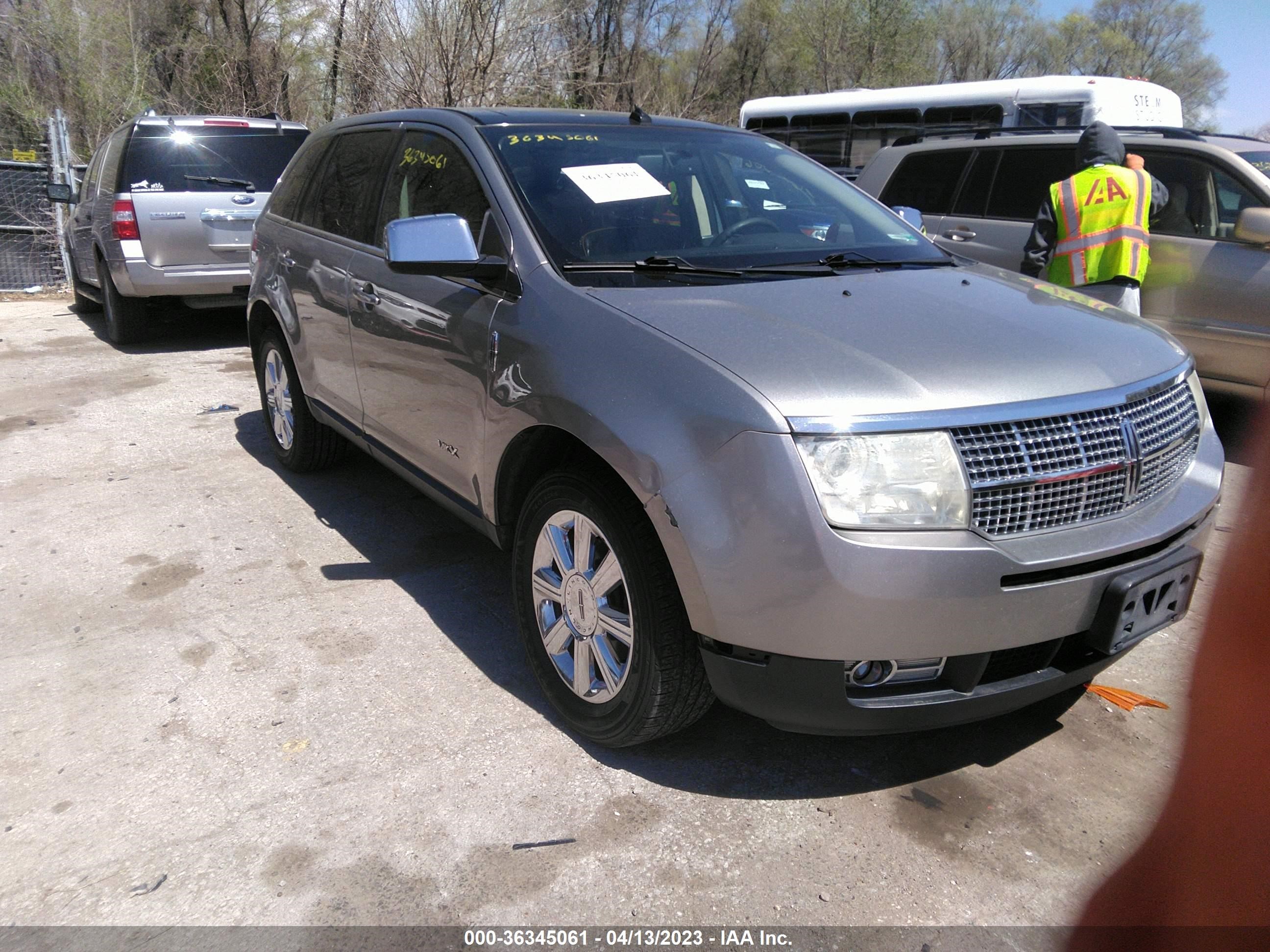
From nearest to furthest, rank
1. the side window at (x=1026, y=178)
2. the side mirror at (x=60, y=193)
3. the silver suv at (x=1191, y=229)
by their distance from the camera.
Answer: the silver suv at (x=1191, y=229)
the side window at (x=1026, y=178)
the side mirror at (x=60, y=193)

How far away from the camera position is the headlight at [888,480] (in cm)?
226

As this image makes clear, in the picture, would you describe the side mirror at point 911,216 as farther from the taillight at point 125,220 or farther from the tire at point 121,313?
the tire at point 121,313

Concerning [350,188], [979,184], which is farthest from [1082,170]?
[350,188]

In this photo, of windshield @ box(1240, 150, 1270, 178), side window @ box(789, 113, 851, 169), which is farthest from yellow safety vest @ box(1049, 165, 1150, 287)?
side window @ box(789, 113, 851, 169)

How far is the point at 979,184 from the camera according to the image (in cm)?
743

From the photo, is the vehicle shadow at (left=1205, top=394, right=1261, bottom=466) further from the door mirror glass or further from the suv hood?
the door mirror glass

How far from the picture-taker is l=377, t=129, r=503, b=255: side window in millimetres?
3453

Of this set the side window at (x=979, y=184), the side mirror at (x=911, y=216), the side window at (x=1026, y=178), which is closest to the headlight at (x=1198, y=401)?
the side mirror at (x=911, y=216)

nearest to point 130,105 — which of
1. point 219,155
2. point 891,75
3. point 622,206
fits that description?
point 219,155

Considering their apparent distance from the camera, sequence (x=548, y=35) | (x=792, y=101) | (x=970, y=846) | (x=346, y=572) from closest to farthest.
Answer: (x=970, y=846), (x=346, y=572), (x=548, y=35), (x=792, y=101)

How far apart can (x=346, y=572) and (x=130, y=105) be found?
17.4m

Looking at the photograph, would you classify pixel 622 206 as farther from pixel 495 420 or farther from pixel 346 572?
pixel 346 572

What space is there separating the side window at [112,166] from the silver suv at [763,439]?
20.7ft

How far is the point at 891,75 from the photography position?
1275 inches
